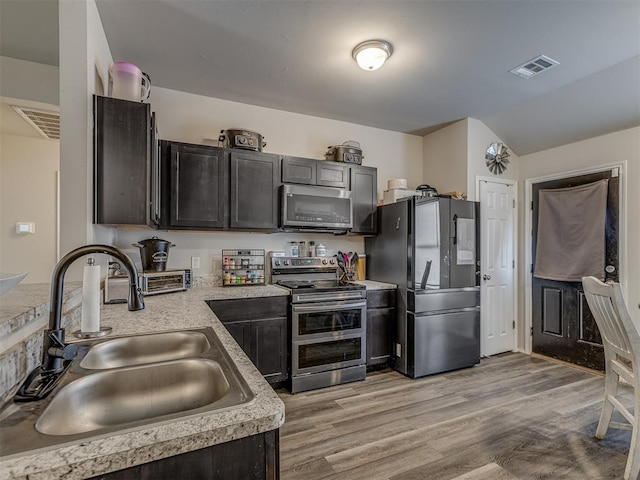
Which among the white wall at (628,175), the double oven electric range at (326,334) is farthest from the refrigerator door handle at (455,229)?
the white wall at (628,175)

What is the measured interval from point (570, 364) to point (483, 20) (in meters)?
3.54

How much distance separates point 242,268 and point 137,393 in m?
2.24

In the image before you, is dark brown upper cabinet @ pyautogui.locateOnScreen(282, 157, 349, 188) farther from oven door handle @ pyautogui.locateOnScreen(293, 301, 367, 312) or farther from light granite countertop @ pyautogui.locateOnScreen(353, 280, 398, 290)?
oven door handle @ pyautogui.locateOnScreen(293, 301, 367, 312)

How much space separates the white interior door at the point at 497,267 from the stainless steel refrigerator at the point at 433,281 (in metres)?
0.38

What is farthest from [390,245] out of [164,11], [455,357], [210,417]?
[210,417]

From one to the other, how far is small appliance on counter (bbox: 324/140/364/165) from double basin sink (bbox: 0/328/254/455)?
2.64 m

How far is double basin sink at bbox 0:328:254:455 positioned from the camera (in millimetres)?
712

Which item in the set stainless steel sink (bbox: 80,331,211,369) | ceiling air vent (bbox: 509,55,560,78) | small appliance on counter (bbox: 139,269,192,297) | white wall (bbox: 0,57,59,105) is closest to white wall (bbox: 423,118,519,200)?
ceiling air vent (bbox: 509,55,560,78)

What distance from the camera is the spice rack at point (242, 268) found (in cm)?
314

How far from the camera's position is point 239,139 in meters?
2.96

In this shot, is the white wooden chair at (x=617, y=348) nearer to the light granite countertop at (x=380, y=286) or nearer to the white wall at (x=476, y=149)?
the light granite countertop at (x=380, y=286)

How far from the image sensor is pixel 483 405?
257cm

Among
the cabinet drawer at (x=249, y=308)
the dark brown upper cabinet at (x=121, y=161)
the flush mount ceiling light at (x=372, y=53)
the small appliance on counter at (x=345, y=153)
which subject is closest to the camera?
the dark brown upper cabinet at (x=121, y=161)

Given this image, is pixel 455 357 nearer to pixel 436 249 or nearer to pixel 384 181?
pixel 436 249
